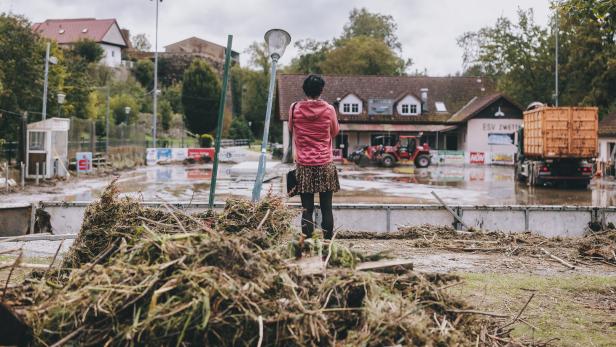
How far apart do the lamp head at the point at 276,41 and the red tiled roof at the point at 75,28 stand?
94483mm

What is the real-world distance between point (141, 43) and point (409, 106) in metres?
68.5

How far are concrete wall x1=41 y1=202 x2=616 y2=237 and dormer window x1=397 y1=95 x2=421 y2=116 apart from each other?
49591 mm

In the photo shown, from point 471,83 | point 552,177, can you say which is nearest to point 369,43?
point 471,83

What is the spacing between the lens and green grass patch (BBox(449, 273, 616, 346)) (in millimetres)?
4676

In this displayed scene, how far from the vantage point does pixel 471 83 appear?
212ft

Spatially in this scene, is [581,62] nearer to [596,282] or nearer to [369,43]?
[369,43]

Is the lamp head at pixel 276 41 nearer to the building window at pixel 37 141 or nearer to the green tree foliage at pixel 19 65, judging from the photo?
the building window at pixel 37 141

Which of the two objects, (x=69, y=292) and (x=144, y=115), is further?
(x=144, y=115)

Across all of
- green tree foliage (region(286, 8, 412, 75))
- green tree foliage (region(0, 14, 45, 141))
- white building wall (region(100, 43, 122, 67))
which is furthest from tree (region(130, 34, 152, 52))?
green tree foliage (region(0, 14, 45, 141))

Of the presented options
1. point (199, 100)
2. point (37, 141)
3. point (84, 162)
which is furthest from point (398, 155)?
point (199, 100)

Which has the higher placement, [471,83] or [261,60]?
[261,60]

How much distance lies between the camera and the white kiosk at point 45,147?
2734cm

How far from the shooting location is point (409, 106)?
6097 centimetres

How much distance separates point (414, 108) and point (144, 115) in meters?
28.7
